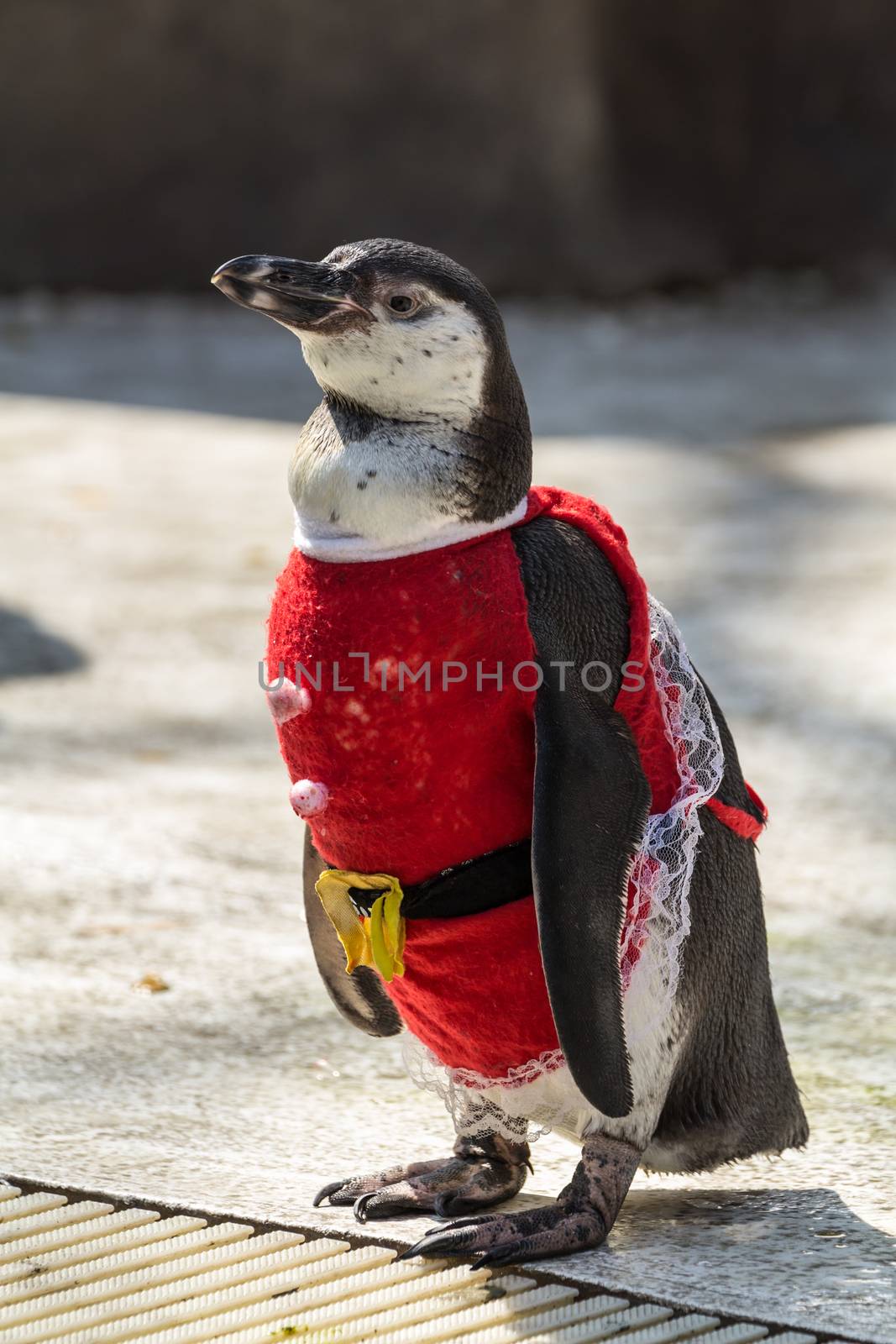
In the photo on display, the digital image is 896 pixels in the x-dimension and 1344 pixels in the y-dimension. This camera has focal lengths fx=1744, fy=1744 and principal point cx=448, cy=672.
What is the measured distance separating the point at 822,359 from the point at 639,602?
6244mm

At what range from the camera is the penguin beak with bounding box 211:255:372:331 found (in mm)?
1562

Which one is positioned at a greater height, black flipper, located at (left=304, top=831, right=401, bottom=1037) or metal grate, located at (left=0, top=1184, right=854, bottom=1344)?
black flipper, located at (left=304, top=831, right=401, bottom=1037)

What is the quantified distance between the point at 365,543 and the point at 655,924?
477 millimetres

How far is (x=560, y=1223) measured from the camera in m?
1.74

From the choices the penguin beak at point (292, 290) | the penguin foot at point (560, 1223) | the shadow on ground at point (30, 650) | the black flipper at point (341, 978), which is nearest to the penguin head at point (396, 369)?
the penguin beak at point (292, 290)

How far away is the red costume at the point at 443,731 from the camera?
160 centimetres

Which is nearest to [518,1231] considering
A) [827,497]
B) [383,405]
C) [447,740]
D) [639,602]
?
[447,740]

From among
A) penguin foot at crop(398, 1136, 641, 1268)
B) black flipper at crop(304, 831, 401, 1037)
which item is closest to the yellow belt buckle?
black flipper at crop(304, 831, 401, 1037)

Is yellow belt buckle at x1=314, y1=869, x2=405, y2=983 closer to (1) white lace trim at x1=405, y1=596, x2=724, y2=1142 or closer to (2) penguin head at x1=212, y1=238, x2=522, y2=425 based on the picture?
(1) white lace trim at x1=405, y1=596, x2=724, y2=1142

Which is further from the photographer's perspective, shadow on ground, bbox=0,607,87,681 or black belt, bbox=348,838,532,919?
shadow on ground, bbox=0,607,87,681

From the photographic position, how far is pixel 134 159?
316 inches

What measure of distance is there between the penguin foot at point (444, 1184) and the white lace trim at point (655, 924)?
0.11ft

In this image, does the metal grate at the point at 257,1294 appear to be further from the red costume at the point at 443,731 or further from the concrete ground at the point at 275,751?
the red costume at the point at 443,731

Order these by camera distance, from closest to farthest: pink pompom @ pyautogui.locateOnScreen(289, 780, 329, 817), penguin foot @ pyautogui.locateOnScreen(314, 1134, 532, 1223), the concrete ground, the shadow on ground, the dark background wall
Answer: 1. pink pompom @ pyautogui.locateOnScreen(289, 780, 329, 817)
2. penguin foot @ pyautogui.locateOnScreen(314, 1134, 532, 1223)
3. the concrete ground
4. the shadow on ground
5. the dark background wall
